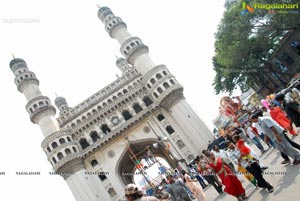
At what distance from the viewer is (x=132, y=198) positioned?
194 inches

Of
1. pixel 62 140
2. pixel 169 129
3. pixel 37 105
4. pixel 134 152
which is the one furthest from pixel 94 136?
pixel 169 129

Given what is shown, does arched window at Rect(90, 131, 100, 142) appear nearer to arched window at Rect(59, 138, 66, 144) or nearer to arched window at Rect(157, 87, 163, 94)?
arched window at Rect(59, 138, 66, 144)

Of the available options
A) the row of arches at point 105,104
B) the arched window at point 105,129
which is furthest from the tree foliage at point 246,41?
the arched window at point 105,129

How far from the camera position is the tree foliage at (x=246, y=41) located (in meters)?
26.4

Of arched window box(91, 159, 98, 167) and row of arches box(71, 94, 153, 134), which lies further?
row of arches box(71, 94, 153, 134)

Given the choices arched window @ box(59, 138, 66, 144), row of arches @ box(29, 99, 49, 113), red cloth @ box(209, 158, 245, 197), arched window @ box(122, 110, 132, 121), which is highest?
row of arches @ box(29, 99, 49, 113)

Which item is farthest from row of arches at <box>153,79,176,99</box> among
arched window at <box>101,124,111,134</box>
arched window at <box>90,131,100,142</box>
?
arched window at <box>90,131,100,142</box>

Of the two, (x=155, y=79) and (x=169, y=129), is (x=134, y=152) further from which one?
(x=155, y=79)

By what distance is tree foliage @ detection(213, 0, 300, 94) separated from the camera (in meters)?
26.4

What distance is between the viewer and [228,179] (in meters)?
8.58

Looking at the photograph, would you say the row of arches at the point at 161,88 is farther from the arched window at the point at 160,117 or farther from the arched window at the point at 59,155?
the arched window at the point at 59,155

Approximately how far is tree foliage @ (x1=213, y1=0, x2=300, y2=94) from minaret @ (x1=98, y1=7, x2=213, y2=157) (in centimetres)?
571

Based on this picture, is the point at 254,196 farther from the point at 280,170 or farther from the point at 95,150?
the point at 95,150

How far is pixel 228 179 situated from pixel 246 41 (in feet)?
72.3
